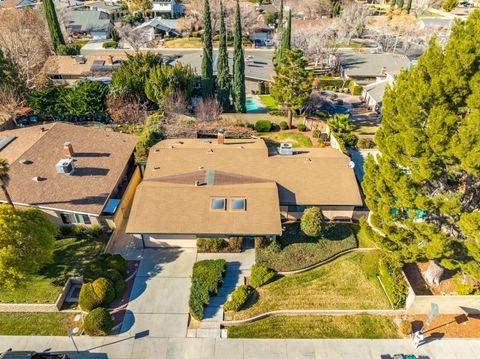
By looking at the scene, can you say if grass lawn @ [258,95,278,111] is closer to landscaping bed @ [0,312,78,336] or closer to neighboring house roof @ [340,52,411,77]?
neighboring house roof @ [340,52,411,77]

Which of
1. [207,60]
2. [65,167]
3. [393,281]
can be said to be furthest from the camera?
[207,60]

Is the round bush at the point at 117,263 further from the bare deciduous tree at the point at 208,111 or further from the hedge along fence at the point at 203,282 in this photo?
the bare deciduous tree at the point at 208,111

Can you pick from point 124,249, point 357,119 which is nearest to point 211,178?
point 124,249

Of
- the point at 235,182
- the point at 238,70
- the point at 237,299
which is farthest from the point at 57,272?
the point at 238,70

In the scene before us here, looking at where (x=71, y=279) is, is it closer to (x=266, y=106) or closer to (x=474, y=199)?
(x=474, y=199)

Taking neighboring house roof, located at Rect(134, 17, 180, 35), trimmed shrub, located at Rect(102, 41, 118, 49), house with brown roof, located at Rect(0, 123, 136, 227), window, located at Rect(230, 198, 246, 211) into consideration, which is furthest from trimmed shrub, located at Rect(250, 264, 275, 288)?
neighboring house roof, located at Rect(134, 17, 180, 35)

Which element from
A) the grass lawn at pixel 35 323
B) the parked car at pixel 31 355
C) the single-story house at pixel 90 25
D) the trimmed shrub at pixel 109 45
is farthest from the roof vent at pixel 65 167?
the single-story house at pixel 90 25

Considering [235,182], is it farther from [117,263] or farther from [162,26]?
[162,26]

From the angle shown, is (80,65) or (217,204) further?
(80,65)
